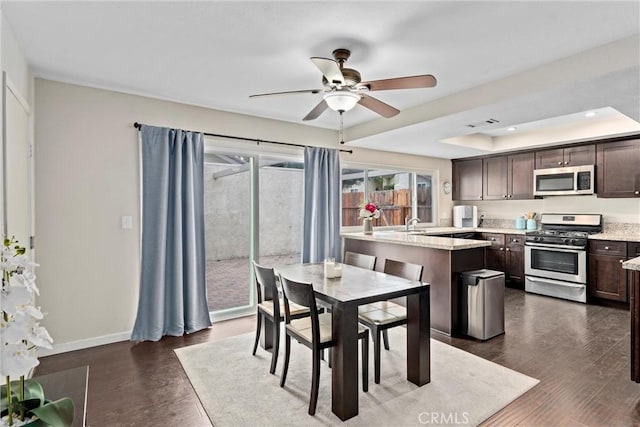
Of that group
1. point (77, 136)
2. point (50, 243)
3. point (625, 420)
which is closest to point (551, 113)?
point (625, 420)

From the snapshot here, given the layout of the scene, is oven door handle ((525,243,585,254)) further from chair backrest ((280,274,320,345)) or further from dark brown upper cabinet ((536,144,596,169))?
chair backrest ((280,274,320,345))

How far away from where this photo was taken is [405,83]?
7.60ft

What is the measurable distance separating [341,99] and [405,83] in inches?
18.0

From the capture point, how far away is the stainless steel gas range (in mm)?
4723

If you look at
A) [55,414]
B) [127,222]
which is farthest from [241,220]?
[55,414]

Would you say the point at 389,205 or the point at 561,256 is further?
the point at 389,205

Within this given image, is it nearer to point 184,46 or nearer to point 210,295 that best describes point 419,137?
point 184,46

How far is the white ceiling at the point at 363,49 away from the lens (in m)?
2.05

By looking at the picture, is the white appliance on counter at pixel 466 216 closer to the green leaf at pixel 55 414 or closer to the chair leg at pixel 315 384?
the chair leg at pixel 315 384

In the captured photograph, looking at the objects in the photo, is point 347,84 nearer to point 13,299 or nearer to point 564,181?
point 13,299

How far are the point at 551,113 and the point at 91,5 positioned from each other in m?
3.96

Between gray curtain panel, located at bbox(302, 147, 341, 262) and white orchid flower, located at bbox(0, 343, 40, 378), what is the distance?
3.76 metres

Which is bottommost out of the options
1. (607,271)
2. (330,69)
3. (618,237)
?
(607,271)

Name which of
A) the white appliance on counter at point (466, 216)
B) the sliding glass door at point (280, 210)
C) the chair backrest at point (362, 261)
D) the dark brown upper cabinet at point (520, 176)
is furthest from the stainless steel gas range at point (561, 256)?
the sliding glass door at point (280, 210)
